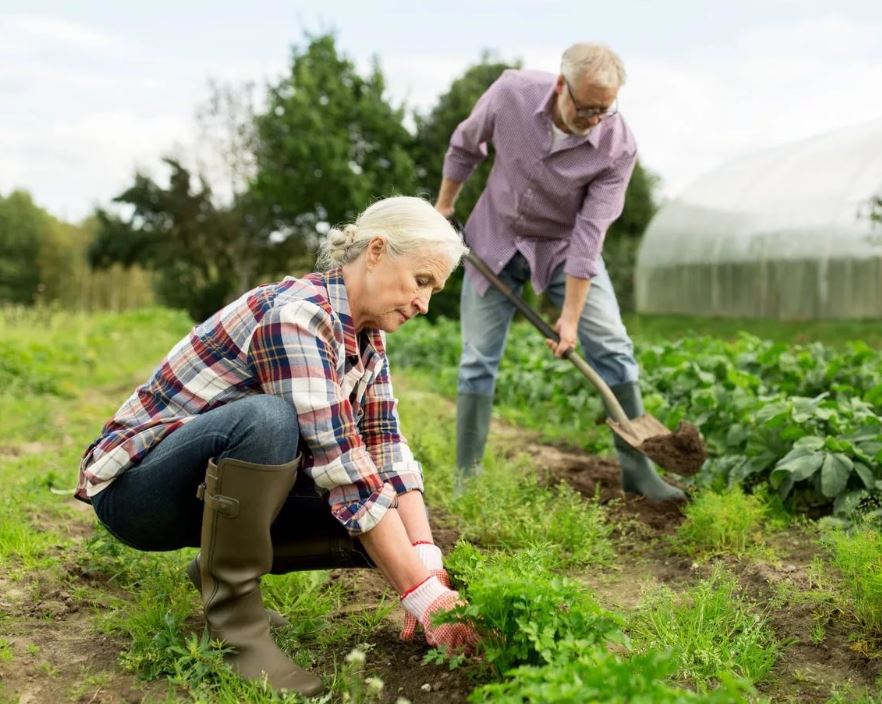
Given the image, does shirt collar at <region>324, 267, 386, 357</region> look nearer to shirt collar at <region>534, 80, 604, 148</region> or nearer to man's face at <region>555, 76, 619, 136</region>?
man's face at <region>555, 76, 619, 136</region>

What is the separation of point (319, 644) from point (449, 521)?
1.06 meters

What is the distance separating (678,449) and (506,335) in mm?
795

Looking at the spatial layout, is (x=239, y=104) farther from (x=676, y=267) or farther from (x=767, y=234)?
(x=767, y=234)

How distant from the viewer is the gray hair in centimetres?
307

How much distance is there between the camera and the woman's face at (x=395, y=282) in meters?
2.07

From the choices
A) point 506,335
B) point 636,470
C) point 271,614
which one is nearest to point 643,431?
point 636,470

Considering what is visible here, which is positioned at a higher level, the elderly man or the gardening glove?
the elderly man

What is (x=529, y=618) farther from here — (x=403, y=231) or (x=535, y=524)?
(x=535, y=524)

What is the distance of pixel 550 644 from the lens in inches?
69.4

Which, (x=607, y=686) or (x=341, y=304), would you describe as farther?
(x=341, y=304)

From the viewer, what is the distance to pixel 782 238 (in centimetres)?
1248

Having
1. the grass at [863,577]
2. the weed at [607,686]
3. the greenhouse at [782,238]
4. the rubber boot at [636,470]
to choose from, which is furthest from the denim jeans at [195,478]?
the greenhouse at [782,238]

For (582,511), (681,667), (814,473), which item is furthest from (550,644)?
(814,473)

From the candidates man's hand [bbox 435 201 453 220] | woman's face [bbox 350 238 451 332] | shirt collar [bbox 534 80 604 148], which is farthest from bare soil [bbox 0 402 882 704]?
shirt collar [bbox 534 80 604 148]
